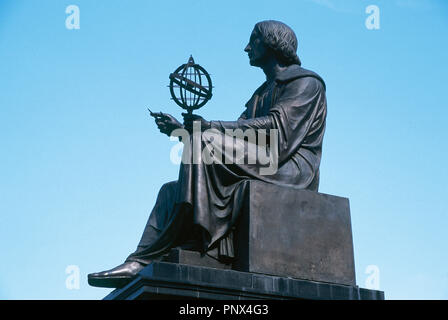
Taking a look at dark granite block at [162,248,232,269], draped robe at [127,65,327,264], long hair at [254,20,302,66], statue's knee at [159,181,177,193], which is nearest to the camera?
dark granite block at [162,248,232,269]

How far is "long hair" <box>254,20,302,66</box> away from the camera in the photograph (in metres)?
12.1

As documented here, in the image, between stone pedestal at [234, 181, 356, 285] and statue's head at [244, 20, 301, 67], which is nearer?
stone pedestal at [234, 181, 356, 285]

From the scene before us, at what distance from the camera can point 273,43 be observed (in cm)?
1212

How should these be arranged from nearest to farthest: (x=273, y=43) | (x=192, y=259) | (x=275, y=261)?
(x=192, y=259) → (x=275, y=261) → (x=273, y=43)

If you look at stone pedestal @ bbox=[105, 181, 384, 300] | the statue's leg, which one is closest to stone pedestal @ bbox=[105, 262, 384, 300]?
stone pedestal @ bbox=[105, 181, 384, 300]

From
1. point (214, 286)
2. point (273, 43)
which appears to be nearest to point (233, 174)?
point (214, 286)

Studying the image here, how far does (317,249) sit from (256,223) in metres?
0.93

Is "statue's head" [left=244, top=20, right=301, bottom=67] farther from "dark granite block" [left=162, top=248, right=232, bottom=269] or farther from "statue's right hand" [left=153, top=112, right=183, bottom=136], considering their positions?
"dark granite block" [left=162, top=248, right=232, bottom=269]

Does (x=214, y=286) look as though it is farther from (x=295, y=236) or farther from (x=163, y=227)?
(x=163, y=227)

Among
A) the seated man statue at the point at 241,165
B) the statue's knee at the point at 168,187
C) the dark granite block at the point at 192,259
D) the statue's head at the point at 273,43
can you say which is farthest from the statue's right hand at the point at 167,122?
the statue's head at the point at 273,43

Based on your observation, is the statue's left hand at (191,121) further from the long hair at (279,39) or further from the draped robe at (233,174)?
the long hair at (279,39)

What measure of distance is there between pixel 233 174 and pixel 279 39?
2.52 m
